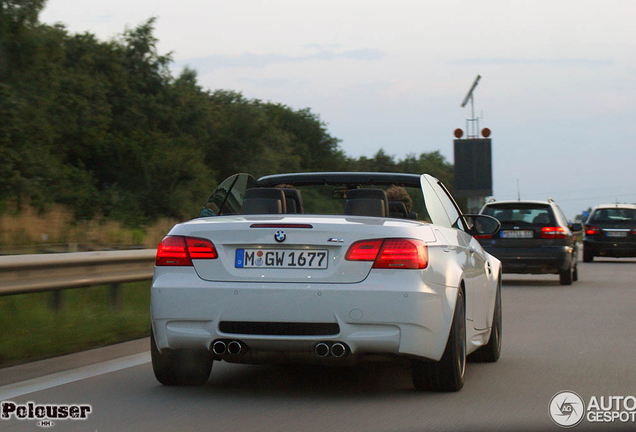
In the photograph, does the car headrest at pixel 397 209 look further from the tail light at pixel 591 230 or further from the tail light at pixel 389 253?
the tail light at pixel 591 230

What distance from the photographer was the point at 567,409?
237 inches

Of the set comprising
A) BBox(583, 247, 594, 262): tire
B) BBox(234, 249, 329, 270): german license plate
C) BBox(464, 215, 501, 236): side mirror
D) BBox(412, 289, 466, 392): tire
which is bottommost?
BBox(583, 247, 594, 262): tire

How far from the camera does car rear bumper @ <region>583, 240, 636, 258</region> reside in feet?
96.2

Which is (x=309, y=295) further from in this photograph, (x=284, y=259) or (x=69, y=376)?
(x=69, y=376)

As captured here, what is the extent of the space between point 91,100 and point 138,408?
4610 cm

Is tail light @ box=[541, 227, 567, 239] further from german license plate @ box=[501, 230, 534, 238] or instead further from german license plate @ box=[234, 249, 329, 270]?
german license plate @ box=[234, 249, 329, 270]

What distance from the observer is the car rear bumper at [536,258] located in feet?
62.2

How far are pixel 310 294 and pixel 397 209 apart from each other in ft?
4.48

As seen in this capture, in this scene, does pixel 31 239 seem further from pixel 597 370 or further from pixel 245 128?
pixel 245 128

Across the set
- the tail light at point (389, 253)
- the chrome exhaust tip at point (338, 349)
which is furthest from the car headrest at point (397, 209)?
the chrome exhaust tip at point (338, 349)

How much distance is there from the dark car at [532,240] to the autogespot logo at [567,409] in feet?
41.5

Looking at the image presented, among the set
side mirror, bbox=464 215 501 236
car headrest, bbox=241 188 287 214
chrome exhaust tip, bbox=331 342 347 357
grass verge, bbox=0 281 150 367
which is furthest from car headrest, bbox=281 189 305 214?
grass verge, bbox=0 281 150 367

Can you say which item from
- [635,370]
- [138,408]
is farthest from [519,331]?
[138,408]

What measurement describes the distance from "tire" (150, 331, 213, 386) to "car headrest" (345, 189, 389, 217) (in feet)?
4.32
